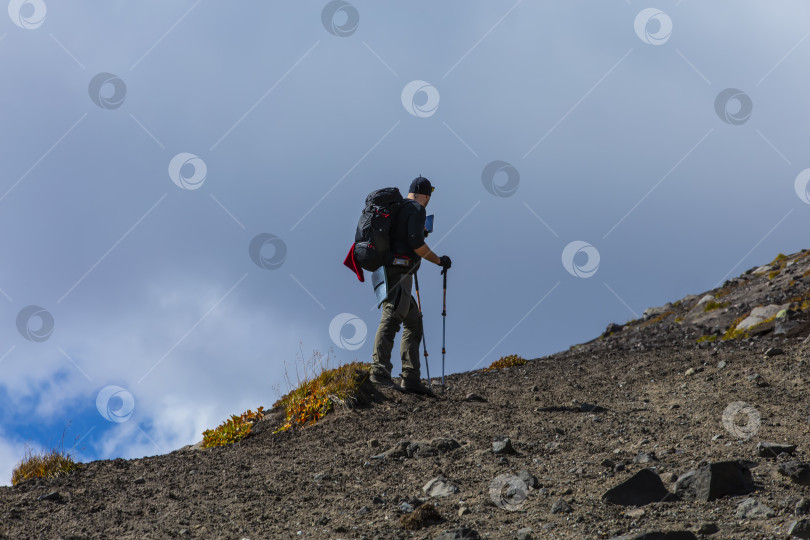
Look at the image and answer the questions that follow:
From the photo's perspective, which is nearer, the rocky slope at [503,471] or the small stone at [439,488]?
the rocky slope at [503,471]

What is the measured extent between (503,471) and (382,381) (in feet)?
14.2

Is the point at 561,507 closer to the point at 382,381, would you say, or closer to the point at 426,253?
the point at 426,253

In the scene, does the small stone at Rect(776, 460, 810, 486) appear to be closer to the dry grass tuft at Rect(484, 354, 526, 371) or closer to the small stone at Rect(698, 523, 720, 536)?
the small stone at Rect(698, 523, 720, 536)

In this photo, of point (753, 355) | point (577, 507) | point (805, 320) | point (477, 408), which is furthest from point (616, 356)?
point (577, 507)

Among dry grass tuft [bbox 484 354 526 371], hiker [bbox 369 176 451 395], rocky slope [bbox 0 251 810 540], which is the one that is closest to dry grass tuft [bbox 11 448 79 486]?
rocky slope [bbox 0 251 810 540]

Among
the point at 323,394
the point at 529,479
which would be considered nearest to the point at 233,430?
the point at 323,394

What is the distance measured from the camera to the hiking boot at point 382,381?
11812 mm

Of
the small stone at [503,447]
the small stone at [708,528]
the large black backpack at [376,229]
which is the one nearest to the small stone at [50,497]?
the large black backpack at [376,229]

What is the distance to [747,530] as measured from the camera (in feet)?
18.2

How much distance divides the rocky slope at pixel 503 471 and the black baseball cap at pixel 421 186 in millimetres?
3285

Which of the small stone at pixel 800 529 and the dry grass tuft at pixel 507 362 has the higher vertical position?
the dry grass tuft at pixel 507 362

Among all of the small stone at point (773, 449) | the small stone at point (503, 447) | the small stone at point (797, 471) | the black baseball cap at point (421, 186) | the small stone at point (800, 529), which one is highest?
the black baseball cap at point (421, 186)

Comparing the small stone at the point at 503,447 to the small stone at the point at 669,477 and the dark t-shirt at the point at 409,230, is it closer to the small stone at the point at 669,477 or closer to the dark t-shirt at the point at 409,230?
the small stone at the point at 669,477

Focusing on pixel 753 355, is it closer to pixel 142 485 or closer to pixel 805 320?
pixel 805 320
